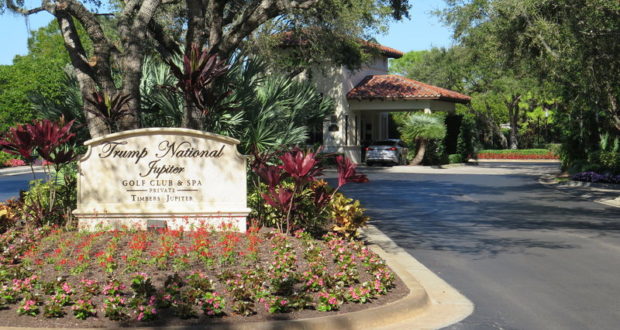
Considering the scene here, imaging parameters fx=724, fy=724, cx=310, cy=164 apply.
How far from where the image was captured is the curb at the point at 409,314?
6484mm

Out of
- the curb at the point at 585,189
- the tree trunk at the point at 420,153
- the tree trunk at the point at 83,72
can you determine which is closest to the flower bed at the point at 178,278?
the tree trunk at the point at 83,72

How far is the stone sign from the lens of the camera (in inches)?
405

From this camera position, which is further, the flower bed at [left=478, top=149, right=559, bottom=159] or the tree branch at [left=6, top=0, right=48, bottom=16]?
the flower bed at [left=478, top=149, right=559, bottom=159]

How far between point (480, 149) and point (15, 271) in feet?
183

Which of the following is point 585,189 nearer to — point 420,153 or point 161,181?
point 420,153

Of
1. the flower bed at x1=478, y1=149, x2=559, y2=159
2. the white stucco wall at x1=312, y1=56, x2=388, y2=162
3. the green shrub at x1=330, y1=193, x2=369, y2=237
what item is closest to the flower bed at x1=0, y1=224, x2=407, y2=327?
the green shrub at x1=330, y1=193, x2=369, y2=237

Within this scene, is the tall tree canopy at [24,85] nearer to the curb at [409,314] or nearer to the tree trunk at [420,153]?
the tree trunk at [420,153]

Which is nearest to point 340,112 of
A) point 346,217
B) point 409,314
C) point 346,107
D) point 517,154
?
point 346,107

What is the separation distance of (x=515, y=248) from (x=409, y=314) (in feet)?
17.4

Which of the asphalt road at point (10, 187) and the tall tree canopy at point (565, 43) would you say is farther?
the asphalt road at point (10, 187)

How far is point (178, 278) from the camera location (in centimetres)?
711

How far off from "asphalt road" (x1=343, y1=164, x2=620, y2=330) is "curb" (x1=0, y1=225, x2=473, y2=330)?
7.5 inches

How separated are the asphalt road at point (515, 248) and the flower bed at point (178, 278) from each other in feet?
4.56

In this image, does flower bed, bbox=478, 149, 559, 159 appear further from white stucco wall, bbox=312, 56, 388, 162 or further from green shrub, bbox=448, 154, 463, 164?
white stucco wall, bbox=312, 56, 388, 162
